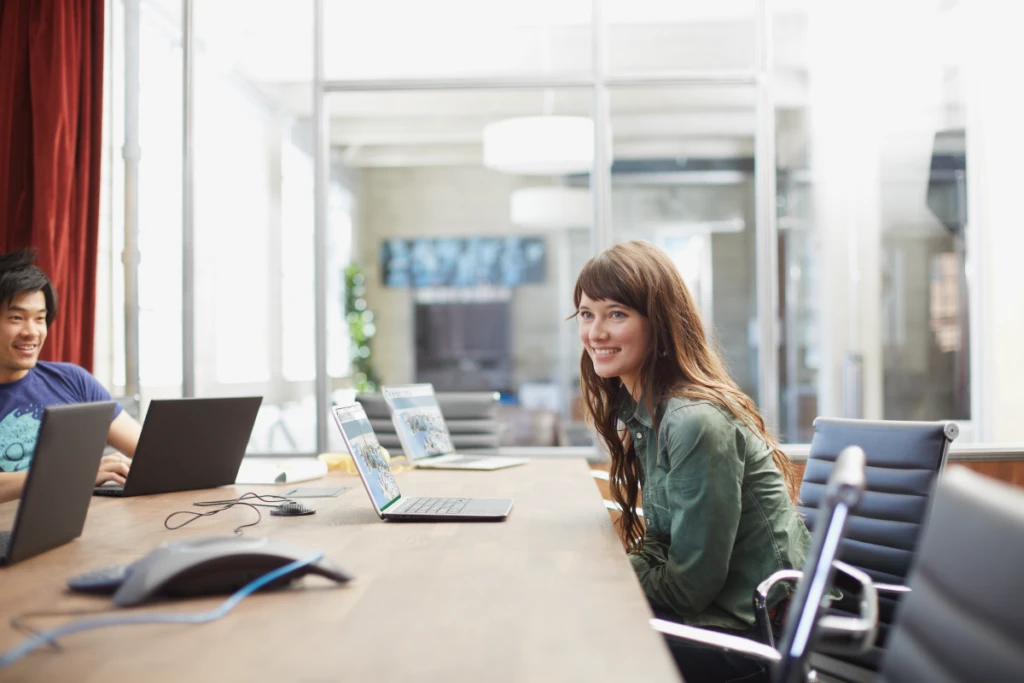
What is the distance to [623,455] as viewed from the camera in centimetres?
212

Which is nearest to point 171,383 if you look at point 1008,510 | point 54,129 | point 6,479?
point 54,129

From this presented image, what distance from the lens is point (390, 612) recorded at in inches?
→ 45.3

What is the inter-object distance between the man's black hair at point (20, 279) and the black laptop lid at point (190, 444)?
2.52 feet

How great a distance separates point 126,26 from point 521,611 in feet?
13.2

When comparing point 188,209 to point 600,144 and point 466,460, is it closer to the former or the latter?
point 600,144

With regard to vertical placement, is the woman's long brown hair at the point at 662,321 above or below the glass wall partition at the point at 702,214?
below

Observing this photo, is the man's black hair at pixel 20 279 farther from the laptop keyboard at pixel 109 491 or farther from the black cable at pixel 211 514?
the black cable at pixel 211 514

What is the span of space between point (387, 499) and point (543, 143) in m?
3.14

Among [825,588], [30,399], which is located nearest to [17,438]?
[30,399]

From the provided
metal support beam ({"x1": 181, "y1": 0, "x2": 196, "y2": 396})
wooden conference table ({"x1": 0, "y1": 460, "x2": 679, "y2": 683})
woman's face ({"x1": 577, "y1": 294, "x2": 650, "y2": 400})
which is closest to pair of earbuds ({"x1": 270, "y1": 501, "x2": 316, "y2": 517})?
wooden conference table ({"x1": 0, "y1": 460, "x2": 679, "y2": 683})

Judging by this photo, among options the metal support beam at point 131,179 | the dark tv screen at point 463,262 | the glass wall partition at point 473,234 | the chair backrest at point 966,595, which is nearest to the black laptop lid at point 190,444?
the chair backrest at point 966,595

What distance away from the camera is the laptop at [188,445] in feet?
6.76

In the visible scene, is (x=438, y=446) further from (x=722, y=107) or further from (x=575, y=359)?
(x=722, y=107)

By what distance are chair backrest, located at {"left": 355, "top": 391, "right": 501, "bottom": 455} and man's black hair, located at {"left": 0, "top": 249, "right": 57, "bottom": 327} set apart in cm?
120
